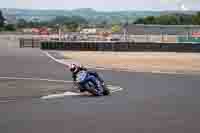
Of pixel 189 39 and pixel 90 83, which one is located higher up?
pixel 189 39

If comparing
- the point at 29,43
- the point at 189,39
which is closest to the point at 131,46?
the point at 189,39

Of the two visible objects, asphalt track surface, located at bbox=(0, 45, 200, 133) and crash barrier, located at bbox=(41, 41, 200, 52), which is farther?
crash barrier, located at bbox=(41, 41, 200, 52)

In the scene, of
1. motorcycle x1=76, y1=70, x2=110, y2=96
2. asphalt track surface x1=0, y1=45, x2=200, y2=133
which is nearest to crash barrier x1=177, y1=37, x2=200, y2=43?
asphalt track surface x1=0, y1=45, x2=200, y2=133

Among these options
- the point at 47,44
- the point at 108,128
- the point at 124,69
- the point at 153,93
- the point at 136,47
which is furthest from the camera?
the point at 47,44

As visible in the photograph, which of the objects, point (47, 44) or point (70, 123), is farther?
point (47, 44)

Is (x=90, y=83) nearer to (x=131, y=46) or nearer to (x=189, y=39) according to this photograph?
(x=131, y=46)

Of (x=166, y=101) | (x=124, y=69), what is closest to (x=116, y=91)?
(x=166, y=101)

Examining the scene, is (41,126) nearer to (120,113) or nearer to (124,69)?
(120,113)

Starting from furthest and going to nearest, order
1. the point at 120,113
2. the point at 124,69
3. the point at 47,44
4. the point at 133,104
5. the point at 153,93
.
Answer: the point at 47,44
the point at 124,69
the point at 153,93
the point at 133,104
the point at 120,113

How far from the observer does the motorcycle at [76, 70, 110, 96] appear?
→ 17453mm

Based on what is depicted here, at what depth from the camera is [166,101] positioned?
16047 millimetres

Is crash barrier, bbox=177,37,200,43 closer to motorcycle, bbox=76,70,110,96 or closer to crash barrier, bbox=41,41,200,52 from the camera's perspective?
crash barrier, bbox=41,41,200,52

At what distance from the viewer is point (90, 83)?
17.5 m

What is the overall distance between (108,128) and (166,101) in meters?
5.22
